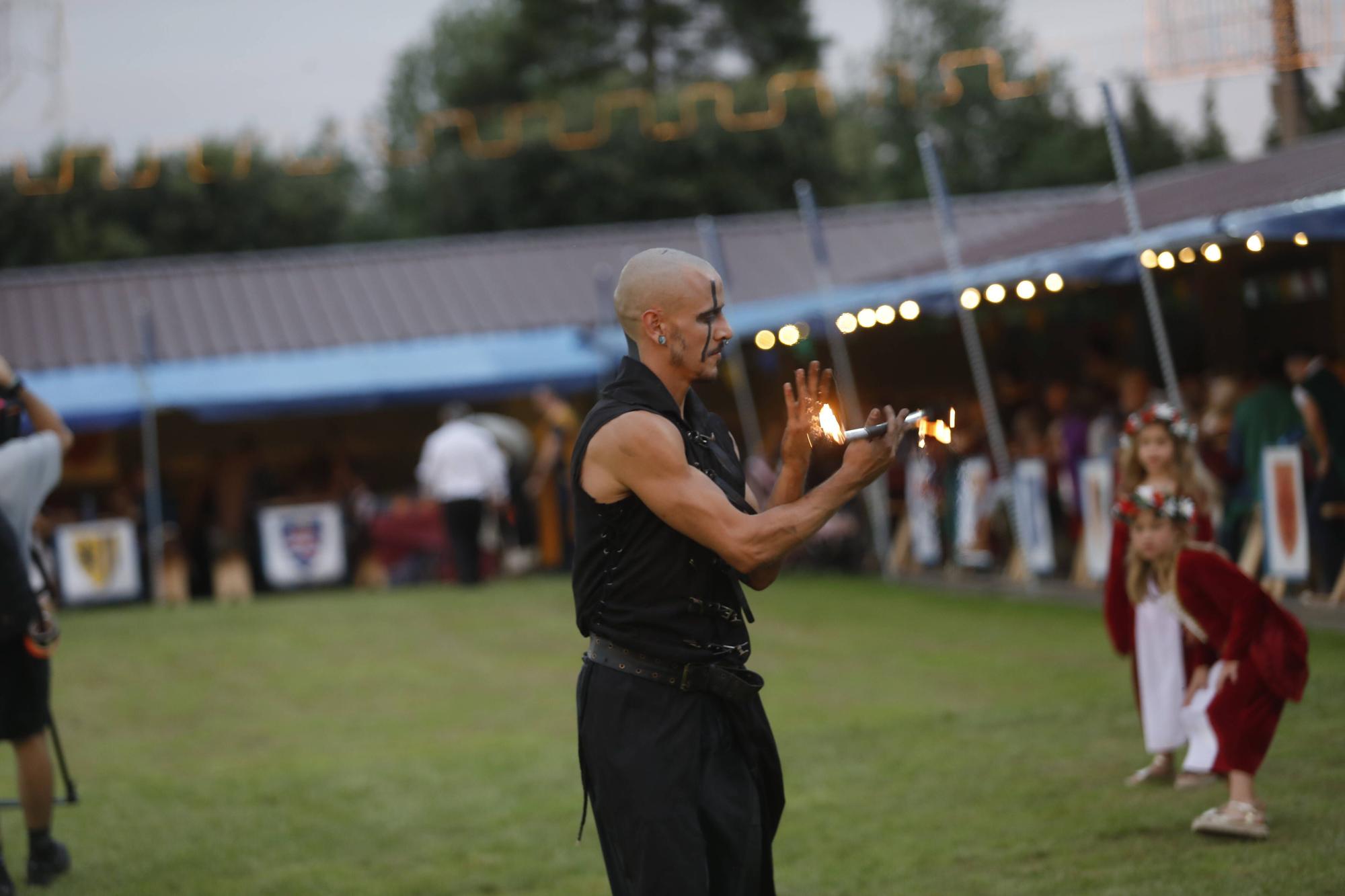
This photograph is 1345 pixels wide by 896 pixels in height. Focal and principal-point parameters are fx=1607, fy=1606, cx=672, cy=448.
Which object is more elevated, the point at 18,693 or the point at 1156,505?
the point at 1156,505

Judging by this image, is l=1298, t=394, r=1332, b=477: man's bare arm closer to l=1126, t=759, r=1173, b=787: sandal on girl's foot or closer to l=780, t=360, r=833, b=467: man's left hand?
l=1126, t=759, r=1173, b=787: sandal on girl's foot

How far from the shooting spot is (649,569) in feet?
12.1

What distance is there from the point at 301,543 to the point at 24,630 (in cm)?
1277

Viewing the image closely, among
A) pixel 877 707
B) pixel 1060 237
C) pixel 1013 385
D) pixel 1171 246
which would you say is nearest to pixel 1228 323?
pixel 1013 385

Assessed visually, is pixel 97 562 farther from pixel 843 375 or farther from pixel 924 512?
pixel 924 512

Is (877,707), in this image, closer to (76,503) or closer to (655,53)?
(76,503)

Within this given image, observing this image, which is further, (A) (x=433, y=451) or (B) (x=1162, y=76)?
(A) (x=433, y=451)

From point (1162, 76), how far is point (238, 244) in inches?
1321

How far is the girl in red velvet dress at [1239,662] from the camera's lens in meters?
5.91

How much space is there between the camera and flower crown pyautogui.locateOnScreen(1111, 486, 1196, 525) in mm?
6574

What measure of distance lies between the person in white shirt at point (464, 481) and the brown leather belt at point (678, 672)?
13897 millimetres

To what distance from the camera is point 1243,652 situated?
603cm

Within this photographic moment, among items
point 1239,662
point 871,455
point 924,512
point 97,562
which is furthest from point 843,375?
point 871,455

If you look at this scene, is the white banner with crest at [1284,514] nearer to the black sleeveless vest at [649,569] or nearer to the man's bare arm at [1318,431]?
the man's bare arm at [1318,431]
